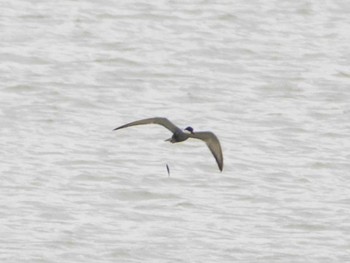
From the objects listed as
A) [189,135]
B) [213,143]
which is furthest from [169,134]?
[189,135]

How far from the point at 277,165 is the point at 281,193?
2.69ft

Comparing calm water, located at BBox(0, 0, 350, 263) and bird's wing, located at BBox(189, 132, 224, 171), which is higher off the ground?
bird's wing, located at BBox(189, 132, 224, 171)

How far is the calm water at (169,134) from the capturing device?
13.6 metres

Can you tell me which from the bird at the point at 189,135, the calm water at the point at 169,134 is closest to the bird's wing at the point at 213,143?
the bird at the point at 189,135

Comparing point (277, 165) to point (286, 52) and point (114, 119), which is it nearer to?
point (114, 119)

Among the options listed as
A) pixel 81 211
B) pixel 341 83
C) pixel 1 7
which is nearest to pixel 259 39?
pixel 341 83

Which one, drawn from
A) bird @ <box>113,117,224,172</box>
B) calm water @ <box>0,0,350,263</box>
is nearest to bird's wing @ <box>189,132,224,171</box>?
bird @ <box>113,117,224,172</box>

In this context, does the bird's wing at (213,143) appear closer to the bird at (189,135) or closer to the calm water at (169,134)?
the bird at (189,135)

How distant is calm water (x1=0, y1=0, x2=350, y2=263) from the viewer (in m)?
13.6

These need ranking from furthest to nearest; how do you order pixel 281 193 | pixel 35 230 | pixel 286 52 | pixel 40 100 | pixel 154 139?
pixel 286 52 → pixel 40 100 → pixel 154 139 → pixel 281 193 → pixel 35 230

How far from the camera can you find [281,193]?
15039 millimetres

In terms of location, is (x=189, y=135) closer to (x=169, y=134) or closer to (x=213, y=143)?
(x=213, y=143)

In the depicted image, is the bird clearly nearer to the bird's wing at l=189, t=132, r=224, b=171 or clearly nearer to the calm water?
the bird's wing at l=189, t=132, r=224, b=171

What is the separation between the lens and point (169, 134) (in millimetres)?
16719
